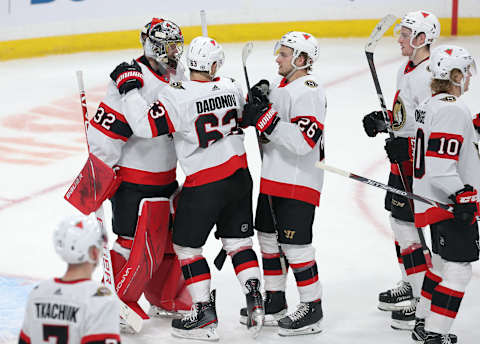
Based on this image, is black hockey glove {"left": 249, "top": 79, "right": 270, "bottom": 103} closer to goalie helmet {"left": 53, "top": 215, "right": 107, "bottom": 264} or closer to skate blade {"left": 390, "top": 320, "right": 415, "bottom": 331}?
skate blade {"left": 390, "top": 320, "right": 415, "bottom": 331}

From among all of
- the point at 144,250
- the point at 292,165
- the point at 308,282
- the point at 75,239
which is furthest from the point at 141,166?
the point at 75,239

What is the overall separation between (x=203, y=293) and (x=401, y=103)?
3.93 ft

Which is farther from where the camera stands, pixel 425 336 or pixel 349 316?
pixel 349 316

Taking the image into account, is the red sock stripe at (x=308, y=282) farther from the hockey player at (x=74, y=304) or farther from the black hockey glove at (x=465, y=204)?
the hockey player at (x=74, y=304)

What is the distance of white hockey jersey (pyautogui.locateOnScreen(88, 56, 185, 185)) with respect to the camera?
3498 millimetres

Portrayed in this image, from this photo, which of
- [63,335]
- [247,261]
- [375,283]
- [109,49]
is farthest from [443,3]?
[63,335]

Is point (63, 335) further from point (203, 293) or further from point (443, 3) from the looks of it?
point (443, 3)

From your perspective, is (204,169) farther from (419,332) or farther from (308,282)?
(419,332)

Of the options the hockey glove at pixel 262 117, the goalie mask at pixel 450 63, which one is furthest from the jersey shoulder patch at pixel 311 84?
the goalie mask at pixel 450 63

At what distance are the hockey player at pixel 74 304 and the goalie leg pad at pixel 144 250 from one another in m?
1.38

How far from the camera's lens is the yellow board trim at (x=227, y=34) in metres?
9.16

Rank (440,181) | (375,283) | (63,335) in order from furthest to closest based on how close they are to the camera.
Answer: (375,283) → (440,181) → (63,335)

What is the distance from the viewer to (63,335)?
213 cm

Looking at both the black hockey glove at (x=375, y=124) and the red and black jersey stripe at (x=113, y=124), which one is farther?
the black hockey glove at (x=375, y=124)
